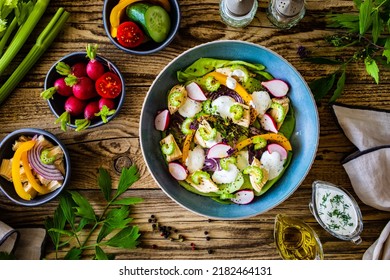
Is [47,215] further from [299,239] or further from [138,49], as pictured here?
[299,239]

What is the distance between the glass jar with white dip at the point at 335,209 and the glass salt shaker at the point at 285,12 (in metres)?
0.55

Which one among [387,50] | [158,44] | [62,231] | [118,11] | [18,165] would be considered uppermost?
[118,11]

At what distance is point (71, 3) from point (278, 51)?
29.2 inches

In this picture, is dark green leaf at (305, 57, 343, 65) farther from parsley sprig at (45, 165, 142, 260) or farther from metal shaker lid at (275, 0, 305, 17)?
parsley sprig at (45, 165, 142, 260)

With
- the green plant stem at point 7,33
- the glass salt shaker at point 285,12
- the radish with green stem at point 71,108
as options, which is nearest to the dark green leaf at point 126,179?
the radish with green stem at point 71,108

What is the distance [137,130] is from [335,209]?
74 cm

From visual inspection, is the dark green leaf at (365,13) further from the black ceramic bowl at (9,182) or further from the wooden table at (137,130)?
the black ceramic bowl at (9,182)

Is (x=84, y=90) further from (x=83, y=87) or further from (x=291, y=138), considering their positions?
(x=291, y=138)

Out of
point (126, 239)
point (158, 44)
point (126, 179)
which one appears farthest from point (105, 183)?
point (158, 44)

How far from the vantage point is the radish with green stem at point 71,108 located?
163cm

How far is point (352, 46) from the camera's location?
1.75 m

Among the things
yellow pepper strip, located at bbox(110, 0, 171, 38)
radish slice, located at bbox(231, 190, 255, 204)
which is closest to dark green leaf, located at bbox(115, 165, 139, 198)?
radish slice, located at bbox(231, 190, 255, 204)

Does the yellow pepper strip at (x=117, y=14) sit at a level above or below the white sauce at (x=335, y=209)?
above
